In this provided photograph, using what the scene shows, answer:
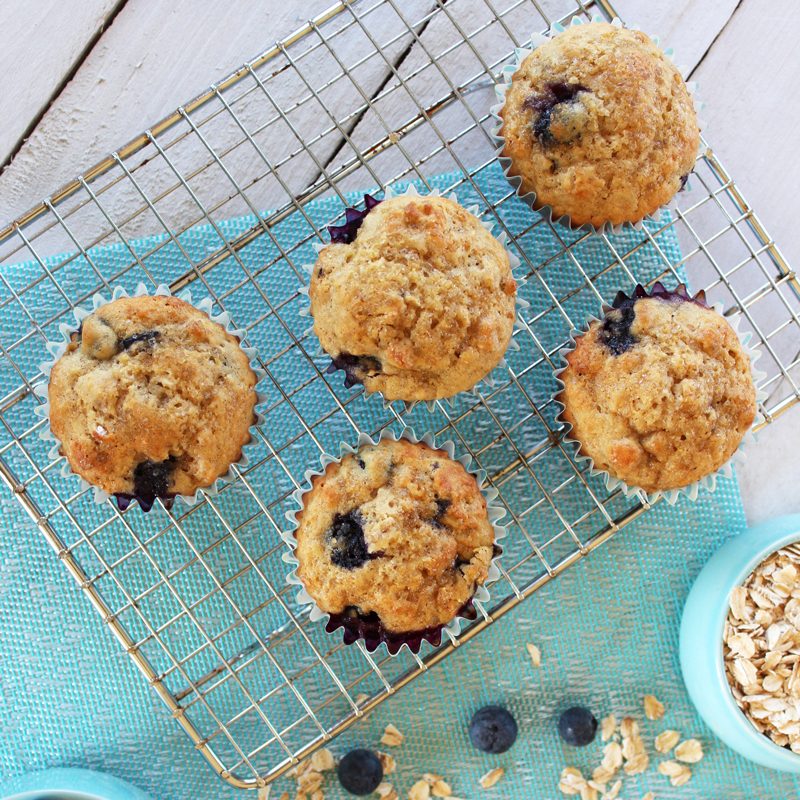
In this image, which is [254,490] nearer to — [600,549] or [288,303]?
[288,303]

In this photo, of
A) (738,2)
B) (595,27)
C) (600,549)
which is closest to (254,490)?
(600,549)

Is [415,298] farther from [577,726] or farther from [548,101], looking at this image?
[577,726]

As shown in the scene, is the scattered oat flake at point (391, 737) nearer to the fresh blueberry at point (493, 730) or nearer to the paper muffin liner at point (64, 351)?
the fresh blueberry at point (493, 730)

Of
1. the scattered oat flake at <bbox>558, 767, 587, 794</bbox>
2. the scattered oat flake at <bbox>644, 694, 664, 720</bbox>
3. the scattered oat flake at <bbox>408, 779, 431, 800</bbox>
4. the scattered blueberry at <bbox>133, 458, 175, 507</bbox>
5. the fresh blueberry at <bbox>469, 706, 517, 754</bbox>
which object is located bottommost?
the scattered oat flake at <bbox>558, 767, 587, 794</bbox>

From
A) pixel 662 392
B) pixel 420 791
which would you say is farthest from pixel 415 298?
pixel 420 791

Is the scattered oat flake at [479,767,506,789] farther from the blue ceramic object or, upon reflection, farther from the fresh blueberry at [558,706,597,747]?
the blue ceramic object

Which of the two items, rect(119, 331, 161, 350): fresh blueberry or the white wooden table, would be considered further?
the white wooden table

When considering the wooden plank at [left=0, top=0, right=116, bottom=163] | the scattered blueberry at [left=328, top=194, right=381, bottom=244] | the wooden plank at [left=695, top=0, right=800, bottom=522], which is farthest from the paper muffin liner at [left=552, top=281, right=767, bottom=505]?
the wooden plank at [left=0, top=0, right=116, bottom=163]

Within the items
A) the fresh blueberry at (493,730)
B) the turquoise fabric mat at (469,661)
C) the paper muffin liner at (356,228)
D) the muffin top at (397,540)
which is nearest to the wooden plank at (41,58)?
the turquoise fabric mat at (469,661)
